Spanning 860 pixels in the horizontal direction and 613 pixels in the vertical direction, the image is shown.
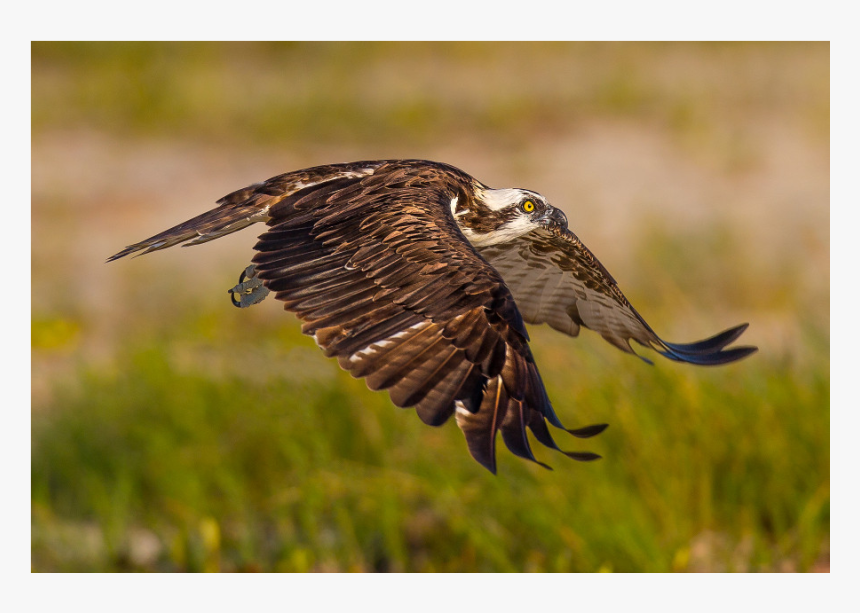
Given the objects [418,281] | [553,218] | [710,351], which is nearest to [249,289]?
[418,281]

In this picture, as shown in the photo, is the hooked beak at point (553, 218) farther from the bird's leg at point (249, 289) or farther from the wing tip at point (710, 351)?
the bird's leg at point (249, 289)

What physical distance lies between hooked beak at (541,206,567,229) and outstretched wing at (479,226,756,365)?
0.02 m

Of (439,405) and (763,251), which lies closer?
(439,405)

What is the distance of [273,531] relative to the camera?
5504 millimetres

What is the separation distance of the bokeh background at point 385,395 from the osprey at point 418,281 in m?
1.83

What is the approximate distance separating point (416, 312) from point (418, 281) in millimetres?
72

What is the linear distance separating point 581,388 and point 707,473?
0.78 m

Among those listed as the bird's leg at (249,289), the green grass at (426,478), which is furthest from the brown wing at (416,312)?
the green grass at (426,478)

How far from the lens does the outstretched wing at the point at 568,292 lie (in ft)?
8.80

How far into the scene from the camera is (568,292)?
9.67 ft

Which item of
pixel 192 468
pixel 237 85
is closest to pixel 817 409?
pixel 192 468

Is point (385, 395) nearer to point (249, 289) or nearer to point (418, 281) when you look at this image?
point (249, 289)

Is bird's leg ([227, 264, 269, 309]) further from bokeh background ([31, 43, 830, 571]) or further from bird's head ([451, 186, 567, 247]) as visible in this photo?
bokeh background ([31, 43, 830, 571])

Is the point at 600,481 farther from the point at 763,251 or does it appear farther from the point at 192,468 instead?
the point at 763,251
